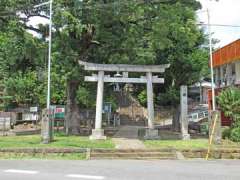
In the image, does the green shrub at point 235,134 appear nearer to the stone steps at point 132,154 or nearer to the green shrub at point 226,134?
the green shrub at point 226,134

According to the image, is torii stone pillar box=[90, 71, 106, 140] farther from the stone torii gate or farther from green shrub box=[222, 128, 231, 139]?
green shrub box=[222, 128, 231, 139]

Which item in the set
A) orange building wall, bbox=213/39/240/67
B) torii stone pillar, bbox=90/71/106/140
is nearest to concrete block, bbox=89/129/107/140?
A: torii stone pillar, bbox=90/71/106/140

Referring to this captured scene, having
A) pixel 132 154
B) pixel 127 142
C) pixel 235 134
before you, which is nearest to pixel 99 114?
pixel 127 142

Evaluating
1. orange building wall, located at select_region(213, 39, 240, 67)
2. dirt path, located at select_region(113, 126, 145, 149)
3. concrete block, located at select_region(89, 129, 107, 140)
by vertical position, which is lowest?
dirt path, located at select_region(113, 126, 145, 149)

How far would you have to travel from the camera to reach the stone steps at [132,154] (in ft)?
63.0

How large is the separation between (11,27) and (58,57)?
3601 mm

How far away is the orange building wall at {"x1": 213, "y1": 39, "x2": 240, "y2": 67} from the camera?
3031cm

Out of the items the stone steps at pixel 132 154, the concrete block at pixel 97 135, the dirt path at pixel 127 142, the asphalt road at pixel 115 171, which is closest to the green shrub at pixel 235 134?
the dirt path at pixel 127 142

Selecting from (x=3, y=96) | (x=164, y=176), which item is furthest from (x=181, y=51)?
(x=164, y=176)

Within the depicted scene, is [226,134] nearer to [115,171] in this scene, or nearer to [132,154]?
[132,154]

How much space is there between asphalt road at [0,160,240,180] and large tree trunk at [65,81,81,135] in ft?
42.2

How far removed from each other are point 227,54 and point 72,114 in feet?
41.5

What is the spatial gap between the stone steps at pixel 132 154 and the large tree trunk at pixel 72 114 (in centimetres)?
1010

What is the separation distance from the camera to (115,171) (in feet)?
46.0
